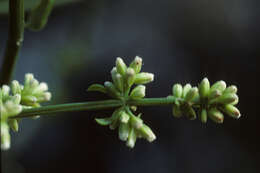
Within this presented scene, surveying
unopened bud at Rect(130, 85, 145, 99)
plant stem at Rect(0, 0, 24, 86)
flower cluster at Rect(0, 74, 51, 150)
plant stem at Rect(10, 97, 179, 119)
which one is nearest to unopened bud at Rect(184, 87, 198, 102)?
plant stem at Rect(10, 97, 179, 119)

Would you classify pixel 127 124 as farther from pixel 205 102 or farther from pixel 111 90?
pixel 205 102

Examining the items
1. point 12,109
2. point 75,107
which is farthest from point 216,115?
point 12,109

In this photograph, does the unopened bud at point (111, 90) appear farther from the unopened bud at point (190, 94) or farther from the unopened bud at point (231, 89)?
the unopened bud at point (231, 89)

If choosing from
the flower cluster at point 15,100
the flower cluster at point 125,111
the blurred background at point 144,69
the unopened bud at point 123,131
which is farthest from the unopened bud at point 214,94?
the blurred background at point 144,69

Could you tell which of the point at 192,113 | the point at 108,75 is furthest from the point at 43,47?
the point at 192,113

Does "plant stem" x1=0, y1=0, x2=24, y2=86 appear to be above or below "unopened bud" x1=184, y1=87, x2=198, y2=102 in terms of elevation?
above

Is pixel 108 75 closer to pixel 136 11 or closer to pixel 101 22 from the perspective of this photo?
pixel 101 22

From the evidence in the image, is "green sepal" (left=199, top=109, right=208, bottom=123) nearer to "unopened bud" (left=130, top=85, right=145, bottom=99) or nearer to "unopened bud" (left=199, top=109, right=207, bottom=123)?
"unopened bud" (left=199, top=109, right=207, bottom=123)
